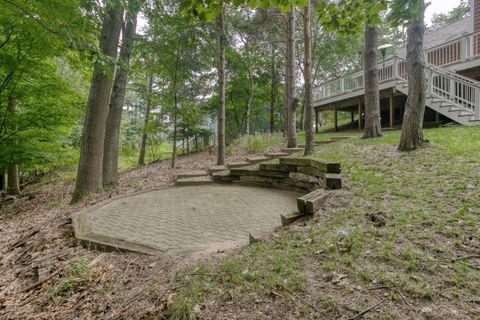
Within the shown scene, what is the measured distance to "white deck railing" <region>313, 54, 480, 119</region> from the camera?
7.90 metres

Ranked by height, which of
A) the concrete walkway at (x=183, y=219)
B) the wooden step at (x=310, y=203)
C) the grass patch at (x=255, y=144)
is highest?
the grass patch at (x=255, y=144)

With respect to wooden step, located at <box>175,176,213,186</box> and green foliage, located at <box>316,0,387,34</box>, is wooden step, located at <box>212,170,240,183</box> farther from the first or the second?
green foliage, located at <box>316,0,387,34</box>

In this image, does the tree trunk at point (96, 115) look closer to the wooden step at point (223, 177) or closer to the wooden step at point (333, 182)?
the wooden step at point (223, 177)

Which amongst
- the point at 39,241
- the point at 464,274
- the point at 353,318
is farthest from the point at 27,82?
the point at 464,274

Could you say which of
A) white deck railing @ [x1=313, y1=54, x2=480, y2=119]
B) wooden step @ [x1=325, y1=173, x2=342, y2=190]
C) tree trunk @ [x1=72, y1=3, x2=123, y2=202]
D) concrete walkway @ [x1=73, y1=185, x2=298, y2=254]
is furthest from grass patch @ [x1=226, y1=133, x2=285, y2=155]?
wooden step @ [x1=325, y1=173, x2=342, y2=190]

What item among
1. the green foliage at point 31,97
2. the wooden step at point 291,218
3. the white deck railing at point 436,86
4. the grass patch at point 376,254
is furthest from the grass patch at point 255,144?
the wooden step at point 291,218

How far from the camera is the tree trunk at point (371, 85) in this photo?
25.1ft

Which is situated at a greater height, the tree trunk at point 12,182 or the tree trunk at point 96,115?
the tree trunk at point 96,115

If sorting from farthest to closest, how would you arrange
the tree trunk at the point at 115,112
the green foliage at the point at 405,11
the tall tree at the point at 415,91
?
1. the tree trunk at the point at 115,112
2. the tall tree at the point at 415,91
3. the green foliage at the point at 405,11

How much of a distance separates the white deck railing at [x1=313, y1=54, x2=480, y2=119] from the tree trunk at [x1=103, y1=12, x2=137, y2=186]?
31.8 ft

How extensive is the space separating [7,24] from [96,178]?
4127 mm

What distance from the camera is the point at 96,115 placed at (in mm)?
5973

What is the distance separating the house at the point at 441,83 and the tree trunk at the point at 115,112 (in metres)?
9.76

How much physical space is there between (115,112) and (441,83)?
430 inches
